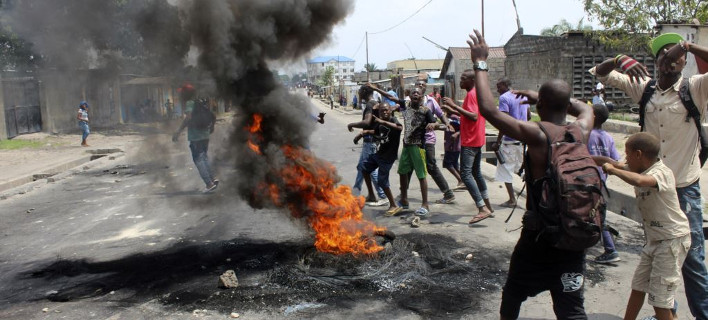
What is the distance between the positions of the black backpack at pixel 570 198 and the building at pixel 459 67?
29610mm

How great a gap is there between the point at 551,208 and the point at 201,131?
278 inches

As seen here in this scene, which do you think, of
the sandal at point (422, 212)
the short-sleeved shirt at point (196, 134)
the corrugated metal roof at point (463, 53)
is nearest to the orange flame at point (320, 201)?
the sandal at point (422, 212)

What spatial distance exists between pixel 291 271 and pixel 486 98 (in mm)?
2637

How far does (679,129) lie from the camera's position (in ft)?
12.0

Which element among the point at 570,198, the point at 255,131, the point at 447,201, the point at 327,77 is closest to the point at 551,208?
the point at 570,198

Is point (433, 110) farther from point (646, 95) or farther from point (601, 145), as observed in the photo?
point (646, 95)

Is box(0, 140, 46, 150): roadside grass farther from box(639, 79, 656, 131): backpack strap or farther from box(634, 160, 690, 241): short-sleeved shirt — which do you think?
box(634, 160, 690, 241): short-sleeved shirt

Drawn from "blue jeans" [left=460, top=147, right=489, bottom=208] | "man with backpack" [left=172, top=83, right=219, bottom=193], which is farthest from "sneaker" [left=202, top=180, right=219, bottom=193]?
"blue jeans" [left=460, top=147, right=489, bottom=208]

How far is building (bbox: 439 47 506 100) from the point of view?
3209 centimetres

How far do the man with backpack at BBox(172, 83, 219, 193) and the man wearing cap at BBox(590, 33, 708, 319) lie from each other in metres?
6.20

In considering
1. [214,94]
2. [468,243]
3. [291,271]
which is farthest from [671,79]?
[214,94]

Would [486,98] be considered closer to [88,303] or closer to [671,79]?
[671,79]

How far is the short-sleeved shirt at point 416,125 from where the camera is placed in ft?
23.3

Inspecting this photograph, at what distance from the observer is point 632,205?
699 cm
